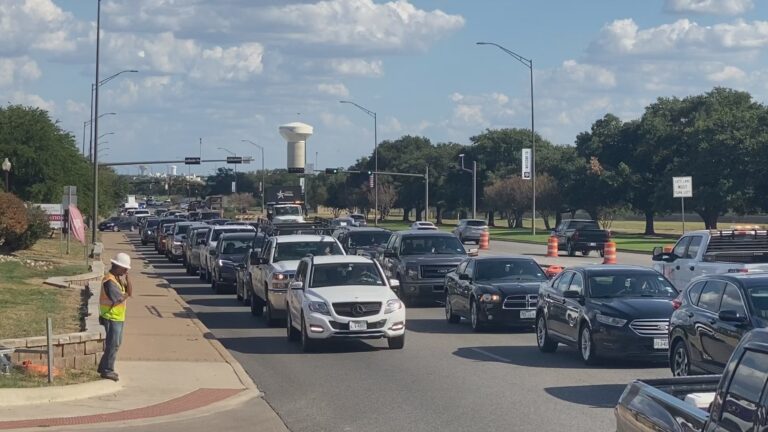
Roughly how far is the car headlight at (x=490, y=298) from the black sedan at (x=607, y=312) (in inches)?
86.1

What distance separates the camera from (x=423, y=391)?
1406 centimetres

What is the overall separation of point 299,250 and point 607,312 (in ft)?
34.3

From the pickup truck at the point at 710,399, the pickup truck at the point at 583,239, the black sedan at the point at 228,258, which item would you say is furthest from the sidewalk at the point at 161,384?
the pickup truck at the point at 583,239

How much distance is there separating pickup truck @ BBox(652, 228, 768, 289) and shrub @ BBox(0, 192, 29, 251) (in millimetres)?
26153

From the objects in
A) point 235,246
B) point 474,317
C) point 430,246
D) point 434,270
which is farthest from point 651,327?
point 235,246

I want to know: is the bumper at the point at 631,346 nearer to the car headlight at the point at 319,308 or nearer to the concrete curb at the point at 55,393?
the car headlight at the point at 319,308

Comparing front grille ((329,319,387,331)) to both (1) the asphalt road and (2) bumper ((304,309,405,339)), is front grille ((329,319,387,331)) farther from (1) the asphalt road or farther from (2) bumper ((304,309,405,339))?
(1) the asphalt road

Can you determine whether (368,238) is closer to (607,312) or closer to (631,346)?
(607,312)

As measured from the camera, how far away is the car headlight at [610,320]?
15.8 metres

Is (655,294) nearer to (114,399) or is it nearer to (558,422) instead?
(558,422)

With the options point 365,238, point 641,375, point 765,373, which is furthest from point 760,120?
point 765,373

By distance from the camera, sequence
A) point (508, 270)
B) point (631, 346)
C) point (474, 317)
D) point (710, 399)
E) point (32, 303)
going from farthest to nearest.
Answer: point (32, 303), point (508, 270), point (474, 317), point (631, 346), point (710, 399)

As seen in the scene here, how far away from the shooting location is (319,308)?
59.5 ft

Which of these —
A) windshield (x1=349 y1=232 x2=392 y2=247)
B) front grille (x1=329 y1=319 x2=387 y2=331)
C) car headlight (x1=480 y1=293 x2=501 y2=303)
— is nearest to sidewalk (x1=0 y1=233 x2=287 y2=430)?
front grille (x1=329 y1=319 x2=387 y2=331)
